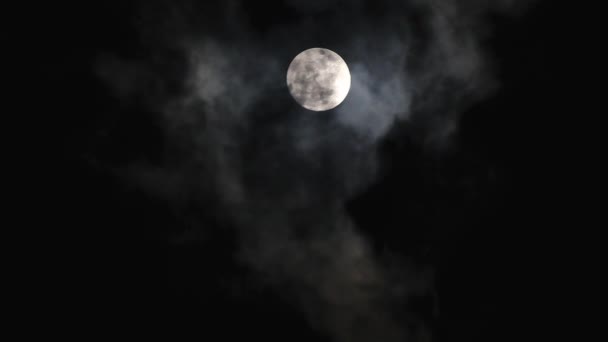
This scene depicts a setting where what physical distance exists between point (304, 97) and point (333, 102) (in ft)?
5.06

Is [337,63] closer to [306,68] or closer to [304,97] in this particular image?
[306,68]

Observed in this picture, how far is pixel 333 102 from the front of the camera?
39.0ft

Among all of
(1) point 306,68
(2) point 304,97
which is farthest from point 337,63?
(2) point 304,97

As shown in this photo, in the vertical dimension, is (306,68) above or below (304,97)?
above

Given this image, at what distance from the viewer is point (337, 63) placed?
1162 centimetres

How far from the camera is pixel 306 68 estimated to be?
11.2 meters

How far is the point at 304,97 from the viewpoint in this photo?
11.5 metres

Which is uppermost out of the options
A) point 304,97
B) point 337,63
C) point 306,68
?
point 337,63

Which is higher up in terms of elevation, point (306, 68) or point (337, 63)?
point (337, 63)

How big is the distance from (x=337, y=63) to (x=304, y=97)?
94.3 inches

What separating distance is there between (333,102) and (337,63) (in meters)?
1.89

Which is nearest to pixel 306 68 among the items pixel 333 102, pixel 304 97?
pixel 304 97

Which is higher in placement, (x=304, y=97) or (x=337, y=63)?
(x=337, y=63)

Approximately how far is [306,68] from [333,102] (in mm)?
2114
